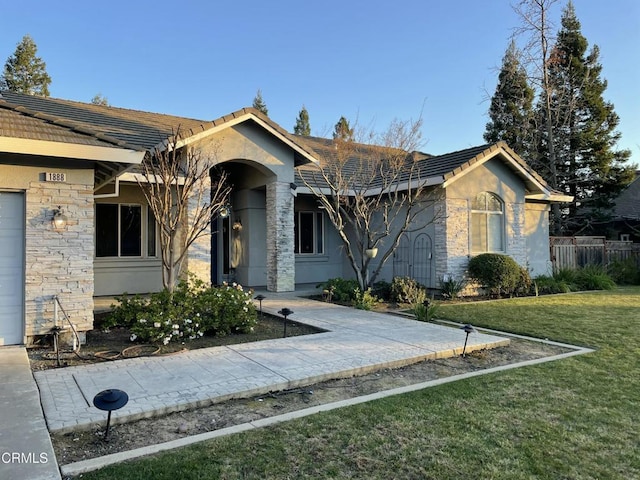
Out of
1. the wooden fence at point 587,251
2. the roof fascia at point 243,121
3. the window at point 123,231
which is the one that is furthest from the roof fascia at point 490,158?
the window at point 123,231

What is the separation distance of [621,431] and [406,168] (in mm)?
11443

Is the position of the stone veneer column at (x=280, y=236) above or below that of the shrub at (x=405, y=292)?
above

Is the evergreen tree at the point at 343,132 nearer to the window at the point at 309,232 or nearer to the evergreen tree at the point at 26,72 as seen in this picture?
the window at the point at 309,232

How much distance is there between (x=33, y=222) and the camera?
7.02 m

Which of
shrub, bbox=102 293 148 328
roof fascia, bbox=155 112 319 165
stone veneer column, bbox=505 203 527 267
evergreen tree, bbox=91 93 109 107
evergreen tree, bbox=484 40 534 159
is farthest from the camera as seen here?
evergreen tree, bbox=91 93 109 107

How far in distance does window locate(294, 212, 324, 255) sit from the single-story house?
39 mm

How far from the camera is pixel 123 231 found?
1324 cm

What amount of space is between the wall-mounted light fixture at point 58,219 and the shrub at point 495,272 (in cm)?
1142

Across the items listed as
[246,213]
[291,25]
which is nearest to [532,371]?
[246,213]

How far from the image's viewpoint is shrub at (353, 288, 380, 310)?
448 inches

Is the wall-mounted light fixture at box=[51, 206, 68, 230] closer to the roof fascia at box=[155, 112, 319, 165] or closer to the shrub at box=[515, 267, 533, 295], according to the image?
the roof fascia at box=[155, 112, 319, 165]

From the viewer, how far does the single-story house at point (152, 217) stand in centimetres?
700

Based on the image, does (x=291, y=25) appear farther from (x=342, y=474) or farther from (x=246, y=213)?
(x=342, y=474)

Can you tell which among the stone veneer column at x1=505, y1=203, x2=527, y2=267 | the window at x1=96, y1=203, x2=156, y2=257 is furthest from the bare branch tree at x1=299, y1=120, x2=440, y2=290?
the window at x1=96, y1=203, x2=156, y2=257
